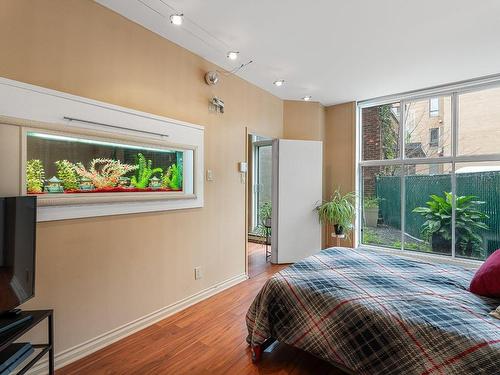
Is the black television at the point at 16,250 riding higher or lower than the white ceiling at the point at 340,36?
lower

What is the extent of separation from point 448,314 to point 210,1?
8.85ft

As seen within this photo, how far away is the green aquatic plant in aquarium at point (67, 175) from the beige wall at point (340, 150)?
388 cm

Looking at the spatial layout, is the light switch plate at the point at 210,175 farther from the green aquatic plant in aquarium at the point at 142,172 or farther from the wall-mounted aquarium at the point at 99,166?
the green aquatic plant in aquarium at the point at 142,172

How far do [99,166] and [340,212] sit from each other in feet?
11.1

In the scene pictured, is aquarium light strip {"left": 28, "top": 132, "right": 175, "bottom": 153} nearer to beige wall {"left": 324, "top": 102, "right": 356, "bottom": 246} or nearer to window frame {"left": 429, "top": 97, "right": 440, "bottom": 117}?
beige wall {"left": 324, "top": 102, "right": 356, "bottom": 246}

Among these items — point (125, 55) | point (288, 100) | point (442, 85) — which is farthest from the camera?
point (288, 100)

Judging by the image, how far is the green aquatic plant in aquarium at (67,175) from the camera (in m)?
1.91

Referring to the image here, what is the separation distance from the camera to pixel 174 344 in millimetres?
2174

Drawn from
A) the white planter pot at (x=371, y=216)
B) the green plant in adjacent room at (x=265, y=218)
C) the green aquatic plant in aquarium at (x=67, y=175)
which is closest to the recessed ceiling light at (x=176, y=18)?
the green aquatic plant in aquarium at (x=67, y=175)

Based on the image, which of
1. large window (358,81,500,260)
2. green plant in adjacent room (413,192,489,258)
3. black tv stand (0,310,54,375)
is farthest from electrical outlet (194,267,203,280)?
green plant in adjacent room (413,192,489,258)

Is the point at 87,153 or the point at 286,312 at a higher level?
the point at 87,153

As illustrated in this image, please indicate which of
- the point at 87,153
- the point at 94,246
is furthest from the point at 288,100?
the point at 94,246

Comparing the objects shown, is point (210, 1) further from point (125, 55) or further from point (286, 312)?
point (286, 312)

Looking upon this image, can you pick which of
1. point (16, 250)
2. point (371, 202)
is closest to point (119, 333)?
point (16, 250)
